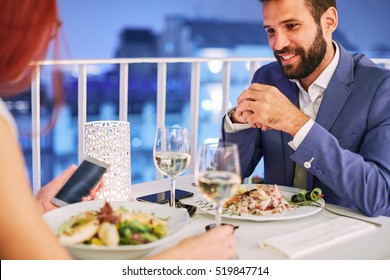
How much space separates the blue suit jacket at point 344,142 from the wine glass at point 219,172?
52 cm

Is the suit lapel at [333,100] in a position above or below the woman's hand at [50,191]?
above

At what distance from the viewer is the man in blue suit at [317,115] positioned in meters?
1.62

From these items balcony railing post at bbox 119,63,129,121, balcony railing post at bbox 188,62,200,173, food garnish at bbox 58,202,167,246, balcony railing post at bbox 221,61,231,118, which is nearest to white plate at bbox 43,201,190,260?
food garnish at bbox 58,202,167,246

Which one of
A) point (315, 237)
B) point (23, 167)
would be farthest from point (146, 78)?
point (23, 167)

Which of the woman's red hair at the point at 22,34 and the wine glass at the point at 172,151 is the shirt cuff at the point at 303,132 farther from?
the woman's red hair at the point at 22,34

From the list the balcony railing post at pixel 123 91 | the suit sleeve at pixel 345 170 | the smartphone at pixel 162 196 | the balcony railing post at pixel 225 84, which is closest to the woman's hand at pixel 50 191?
the smartphone at pixel 162 196

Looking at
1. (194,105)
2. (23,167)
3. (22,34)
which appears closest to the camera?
(23,167)

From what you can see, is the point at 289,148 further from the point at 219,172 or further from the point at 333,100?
the point at 219,172

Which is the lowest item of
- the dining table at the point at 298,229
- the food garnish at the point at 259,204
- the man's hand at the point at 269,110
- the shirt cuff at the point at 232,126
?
the dining table at the point at 298,229

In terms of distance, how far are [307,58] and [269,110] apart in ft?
1.14

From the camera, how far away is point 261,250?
4.02 ft

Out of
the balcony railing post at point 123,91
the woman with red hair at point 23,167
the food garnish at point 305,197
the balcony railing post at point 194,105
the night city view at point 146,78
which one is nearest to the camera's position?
the woman with red hair at point 23,167

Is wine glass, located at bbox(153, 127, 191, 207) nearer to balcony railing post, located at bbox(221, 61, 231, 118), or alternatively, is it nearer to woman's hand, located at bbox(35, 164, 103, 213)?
woman's hand, located at bbox(35, 164, 103, 213)

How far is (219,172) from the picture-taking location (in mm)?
1161
